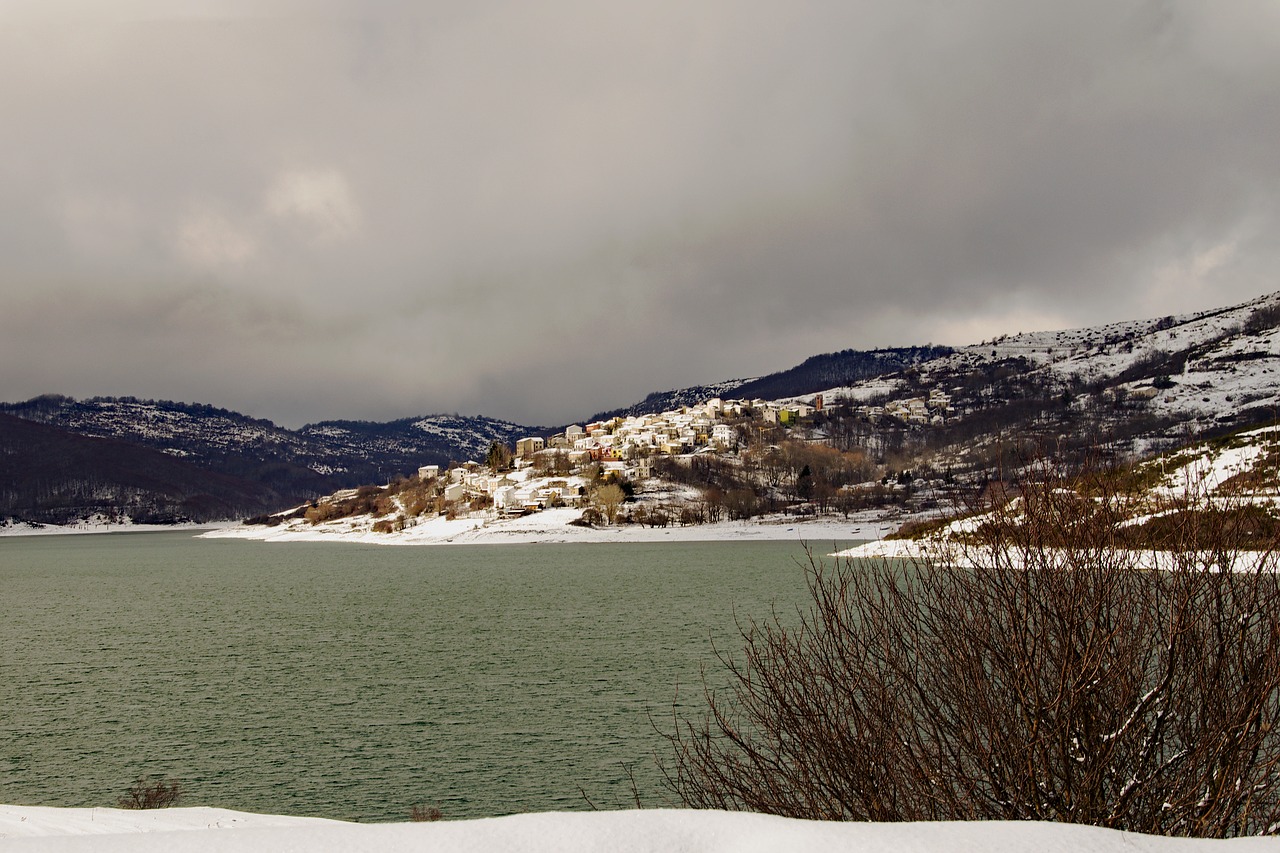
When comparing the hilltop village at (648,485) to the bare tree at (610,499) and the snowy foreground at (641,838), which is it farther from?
the snowy foreground at (641,838)

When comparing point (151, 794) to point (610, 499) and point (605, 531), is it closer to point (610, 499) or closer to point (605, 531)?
point (605, 531)

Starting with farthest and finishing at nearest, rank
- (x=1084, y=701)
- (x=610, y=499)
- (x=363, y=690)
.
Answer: (x=610, y=499)
(x=363, y=690)
(x=1084, y=701)

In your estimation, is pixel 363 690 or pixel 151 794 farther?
pixel 363 690

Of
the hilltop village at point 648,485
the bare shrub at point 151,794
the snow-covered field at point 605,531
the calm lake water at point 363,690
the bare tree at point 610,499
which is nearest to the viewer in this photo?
the bare shrub at point 151,794

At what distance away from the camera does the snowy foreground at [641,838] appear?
120 inches

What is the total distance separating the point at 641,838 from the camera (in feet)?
10.8

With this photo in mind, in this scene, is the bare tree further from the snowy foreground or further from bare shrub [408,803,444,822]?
the snowy foreground

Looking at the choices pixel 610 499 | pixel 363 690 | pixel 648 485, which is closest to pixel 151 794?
pixel 363 690

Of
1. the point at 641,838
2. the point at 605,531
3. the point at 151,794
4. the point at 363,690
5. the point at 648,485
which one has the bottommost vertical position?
the point at 363,690

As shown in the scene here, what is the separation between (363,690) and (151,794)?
27.9ft

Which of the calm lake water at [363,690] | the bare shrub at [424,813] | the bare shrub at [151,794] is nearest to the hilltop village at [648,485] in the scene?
the calm lake water at [363,690]

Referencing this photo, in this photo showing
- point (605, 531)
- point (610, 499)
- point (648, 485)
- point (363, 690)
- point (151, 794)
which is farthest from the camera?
point (648, 485)

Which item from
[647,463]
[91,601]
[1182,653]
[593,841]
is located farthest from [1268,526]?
[647,463]

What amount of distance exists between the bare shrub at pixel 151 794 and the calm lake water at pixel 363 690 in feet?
0.92
